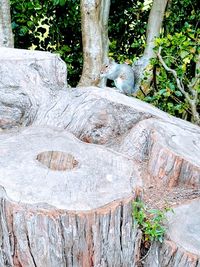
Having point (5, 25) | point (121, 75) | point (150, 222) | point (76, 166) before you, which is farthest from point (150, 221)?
point (5, 25)

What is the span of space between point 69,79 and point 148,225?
9.24 feet

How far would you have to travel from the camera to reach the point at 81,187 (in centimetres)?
143

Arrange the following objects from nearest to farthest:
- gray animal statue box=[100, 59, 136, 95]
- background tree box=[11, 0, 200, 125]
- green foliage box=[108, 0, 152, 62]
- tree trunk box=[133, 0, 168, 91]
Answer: gray animal statue box=[100, 59, 136, 95]
tree trunk box=[133, 0, 168, 91]
background tree box=[11, 0, 200, 125]
green foliage box=[108, 0, 152, 62]

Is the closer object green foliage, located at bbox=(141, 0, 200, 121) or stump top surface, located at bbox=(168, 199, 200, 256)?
stump top surface, located at bbox=(168, 199, 200, 256)

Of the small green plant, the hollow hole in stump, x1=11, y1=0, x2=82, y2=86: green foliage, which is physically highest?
x1=11, y1=0, x2=82, y2=86: green foliage

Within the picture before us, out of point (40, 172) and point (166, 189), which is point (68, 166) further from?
point (166, 189)

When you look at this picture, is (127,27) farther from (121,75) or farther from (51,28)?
(121,75)

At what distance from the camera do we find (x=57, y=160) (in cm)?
164

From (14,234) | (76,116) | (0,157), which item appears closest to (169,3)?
(76,116)

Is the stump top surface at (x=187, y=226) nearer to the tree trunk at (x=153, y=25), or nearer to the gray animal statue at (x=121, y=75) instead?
the gray animal statue at (x=121, y=75)

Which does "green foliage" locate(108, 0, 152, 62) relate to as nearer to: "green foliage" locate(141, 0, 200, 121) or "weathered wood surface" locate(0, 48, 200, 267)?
"green foliage" locate(141, 0, 200, 121)

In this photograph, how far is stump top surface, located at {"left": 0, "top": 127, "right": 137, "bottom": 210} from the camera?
4.48ft

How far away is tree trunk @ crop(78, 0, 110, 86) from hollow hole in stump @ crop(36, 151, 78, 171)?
1647 millimetres

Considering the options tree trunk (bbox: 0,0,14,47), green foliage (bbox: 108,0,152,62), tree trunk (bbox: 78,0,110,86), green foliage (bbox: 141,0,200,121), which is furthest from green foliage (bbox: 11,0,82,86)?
green foliage (bbox: 141,0,200,121)
